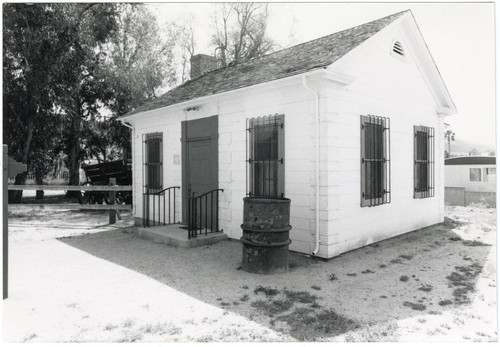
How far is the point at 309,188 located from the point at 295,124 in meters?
1.19

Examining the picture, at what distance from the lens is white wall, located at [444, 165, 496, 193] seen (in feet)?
63.8

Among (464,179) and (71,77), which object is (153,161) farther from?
(464,179)

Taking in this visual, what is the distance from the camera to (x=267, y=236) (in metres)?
5.50

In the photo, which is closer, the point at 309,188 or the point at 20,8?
the point at 309,188

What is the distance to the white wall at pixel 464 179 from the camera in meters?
19.5

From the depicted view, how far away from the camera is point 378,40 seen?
24.2ft

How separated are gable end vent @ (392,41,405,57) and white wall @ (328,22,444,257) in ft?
0.45

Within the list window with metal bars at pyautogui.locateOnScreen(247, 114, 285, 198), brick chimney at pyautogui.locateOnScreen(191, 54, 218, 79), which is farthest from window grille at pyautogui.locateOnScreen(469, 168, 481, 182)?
window with metal bars at pyautogui.locateOnScreen(247, 114, 285, 198)

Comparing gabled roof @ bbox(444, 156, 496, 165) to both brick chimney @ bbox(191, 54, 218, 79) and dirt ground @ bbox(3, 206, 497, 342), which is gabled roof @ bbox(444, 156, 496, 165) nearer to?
dirt ground @ bbox(3, 206, 497, 342)

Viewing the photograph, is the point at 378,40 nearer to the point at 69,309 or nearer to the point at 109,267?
the point at 109,267

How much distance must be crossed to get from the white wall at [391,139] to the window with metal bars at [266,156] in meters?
1.04

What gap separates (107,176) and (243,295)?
1250 centimetres

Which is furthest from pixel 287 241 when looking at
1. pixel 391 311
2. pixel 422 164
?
pixel 422 164

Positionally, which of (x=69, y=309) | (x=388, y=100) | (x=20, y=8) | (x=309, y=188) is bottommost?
(x=69, y=309)
